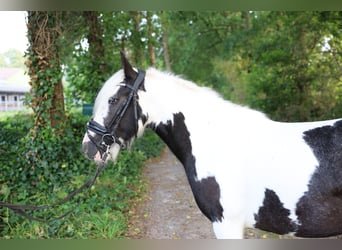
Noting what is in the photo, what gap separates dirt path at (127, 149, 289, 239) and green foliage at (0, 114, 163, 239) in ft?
0.86

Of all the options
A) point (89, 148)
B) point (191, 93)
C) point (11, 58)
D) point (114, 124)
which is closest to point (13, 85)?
point (11, 58)

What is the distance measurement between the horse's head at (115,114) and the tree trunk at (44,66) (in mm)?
3051

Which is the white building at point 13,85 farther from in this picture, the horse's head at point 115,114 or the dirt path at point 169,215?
the horse's head at point 115,114

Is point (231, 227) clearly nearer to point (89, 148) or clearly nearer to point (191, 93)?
point (191, 93)

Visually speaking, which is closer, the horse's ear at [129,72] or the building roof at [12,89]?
the horse's ear at [129,72]

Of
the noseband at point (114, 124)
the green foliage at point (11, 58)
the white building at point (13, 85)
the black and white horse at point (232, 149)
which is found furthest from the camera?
the white building at point (13, 85)

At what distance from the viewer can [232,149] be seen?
2084 mm

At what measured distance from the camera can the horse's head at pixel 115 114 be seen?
218cm

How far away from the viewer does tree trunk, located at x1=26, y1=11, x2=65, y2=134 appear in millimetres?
4754

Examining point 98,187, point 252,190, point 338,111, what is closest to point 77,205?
point 98,187

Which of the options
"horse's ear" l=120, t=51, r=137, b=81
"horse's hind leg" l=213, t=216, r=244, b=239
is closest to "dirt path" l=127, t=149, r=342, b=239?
"horse's hind leg" l=213, t=216, r=244, b=239

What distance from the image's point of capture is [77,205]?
4270 millimetres

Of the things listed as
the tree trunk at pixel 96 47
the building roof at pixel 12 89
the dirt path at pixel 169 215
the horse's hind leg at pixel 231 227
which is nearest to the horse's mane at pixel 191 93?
the horse's hind leg at pixel 231 227

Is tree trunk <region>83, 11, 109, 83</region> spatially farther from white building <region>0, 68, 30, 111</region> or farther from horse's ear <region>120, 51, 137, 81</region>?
horse's ear <region>120, 51, 137, 81</region>
